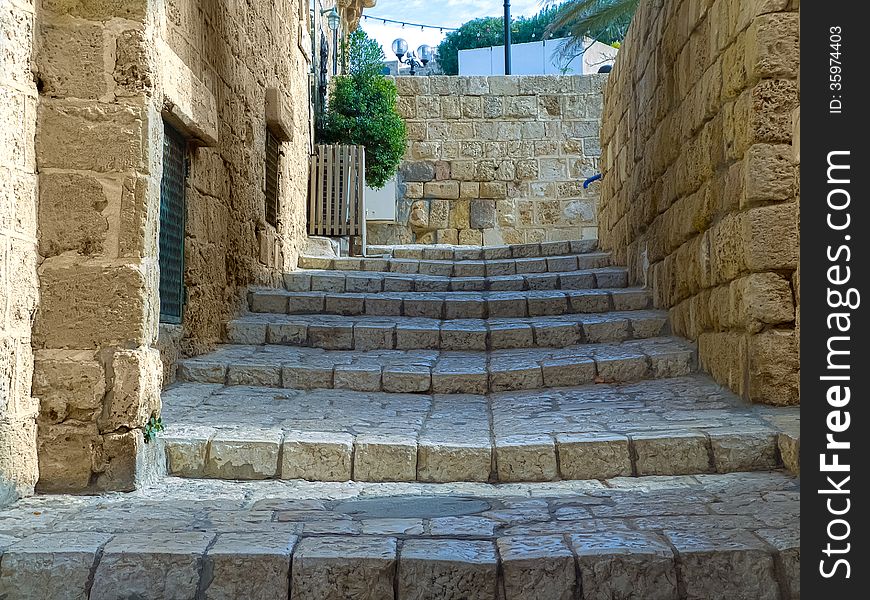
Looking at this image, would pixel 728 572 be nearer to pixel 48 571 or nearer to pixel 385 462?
pixel 385 462

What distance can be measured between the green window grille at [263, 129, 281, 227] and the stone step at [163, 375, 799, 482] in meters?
3.61

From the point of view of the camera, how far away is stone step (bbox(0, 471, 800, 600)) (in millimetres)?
2844

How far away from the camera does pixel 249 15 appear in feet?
24.7

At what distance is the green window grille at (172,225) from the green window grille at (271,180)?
→ 2423 mm

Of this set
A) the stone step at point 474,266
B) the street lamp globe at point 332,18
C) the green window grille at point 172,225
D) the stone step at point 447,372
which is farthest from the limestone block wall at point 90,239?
the street lamp globe at point 332,18

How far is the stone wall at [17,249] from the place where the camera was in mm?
3660

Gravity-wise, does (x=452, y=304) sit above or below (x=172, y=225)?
below

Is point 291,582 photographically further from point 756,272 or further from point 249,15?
point 249,15

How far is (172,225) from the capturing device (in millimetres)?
5746

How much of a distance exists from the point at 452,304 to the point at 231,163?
200 centimetres

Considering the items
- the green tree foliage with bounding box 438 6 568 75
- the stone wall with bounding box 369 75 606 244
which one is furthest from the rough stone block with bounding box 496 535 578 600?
the green tree foliage with bounding box 438 6 568 75

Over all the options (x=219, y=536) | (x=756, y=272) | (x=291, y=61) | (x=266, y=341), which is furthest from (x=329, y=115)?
(x=219, y=536)

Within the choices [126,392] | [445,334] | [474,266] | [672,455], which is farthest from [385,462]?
[474,266]
